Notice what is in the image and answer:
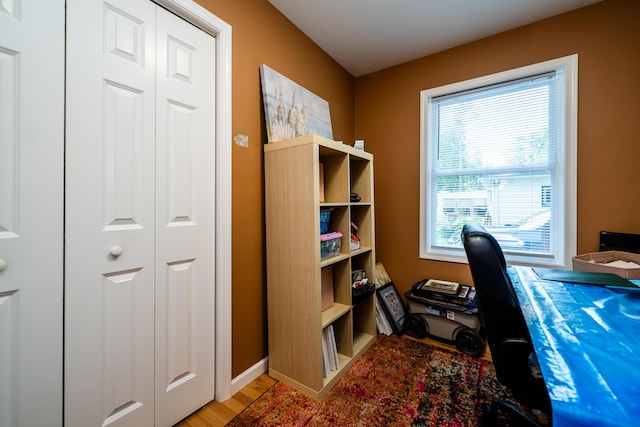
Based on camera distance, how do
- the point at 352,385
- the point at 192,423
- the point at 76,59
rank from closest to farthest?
1. the point at 76,59
2. the point at 192,423
3. the point at 352,385

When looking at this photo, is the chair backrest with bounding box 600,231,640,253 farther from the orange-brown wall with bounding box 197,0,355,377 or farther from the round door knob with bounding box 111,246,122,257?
the round door knob with bounding box 111,246,122,257

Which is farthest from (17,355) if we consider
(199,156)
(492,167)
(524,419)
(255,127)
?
(492,167)

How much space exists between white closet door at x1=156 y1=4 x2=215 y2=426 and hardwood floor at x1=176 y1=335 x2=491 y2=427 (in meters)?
0.05

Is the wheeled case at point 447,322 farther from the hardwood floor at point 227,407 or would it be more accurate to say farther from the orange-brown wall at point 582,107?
the hardwood floor at point 227,407

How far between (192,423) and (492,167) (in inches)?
113

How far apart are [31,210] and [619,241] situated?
10.7ft

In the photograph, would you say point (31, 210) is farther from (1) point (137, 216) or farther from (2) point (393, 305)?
(2) point (393, 305)

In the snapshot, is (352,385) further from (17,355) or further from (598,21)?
(598,21)

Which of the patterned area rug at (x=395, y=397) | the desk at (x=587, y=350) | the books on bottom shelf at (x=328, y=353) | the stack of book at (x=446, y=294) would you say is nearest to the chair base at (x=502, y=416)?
the patterned area rug at (x=395, y=397)

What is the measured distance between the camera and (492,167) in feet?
7.59

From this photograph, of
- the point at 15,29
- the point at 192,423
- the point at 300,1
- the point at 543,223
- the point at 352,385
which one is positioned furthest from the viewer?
the point at 543,223

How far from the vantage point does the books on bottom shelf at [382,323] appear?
7.79 ft

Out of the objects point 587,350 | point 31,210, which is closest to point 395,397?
point 587,350

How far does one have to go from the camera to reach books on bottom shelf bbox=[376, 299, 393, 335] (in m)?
2.38
